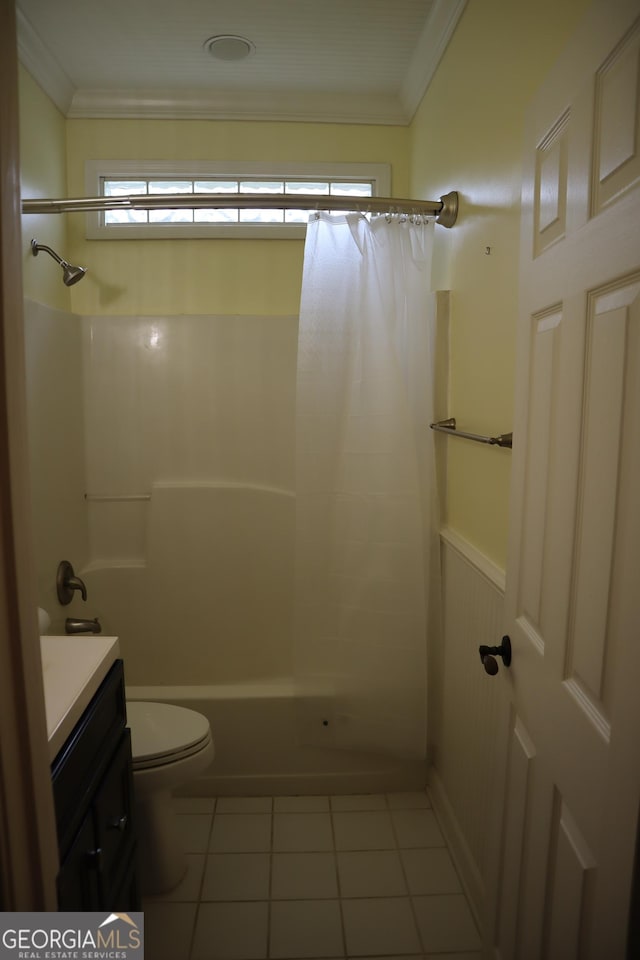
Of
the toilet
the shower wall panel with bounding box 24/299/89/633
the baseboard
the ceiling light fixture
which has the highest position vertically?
the ceiling light fixture

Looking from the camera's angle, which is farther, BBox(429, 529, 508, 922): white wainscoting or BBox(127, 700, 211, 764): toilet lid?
BBox(127, 700, 211, 764): toilet lid

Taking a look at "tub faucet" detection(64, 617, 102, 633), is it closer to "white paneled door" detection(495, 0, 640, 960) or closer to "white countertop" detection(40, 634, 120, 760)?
"white countertop" detection(40, 634, 120, 760)

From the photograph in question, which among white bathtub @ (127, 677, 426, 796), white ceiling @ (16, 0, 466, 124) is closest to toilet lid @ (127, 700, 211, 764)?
white bathtub @ (127, 677, 426, 796)

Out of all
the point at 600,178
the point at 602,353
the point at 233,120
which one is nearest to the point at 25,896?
the point at 602,353

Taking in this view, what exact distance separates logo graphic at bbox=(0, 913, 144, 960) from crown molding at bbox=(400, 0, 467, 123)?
7.23 feet

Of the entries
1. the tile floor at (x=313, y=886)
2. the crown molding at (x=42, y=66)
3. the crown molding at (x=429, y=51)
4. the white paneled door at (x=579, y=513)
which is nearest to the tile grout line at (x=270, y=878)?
the tile floor at (x=313, y=886)

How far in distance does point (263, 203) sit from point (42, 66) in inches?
43.7

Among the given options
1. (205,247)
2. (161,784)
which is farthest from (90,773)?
(205,247)

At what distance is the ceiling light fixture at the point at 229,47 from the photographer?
6.67 ft

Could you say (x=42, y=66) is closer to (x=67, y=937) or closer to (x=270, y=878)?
(x=67, y=937)

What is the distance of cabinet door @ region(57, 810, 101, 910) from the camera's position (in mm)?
929

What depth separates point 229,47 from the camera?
2.07 meters

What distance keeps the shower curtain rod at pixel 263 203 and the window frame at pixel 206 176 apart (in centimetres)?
64

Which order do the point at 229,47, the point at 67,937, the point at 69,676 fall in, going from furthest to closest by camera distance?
the point at 229,47, the point at 69,676, the point at 67,937
